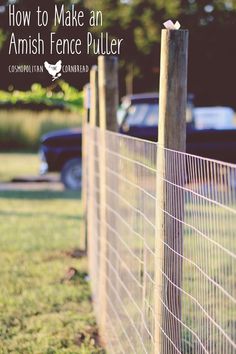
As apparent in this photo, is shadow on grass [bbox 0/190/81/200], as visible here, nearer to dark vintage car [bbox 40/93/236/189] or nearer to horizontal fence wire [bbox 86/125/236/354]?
dark vintage car [bbox 40/93/236/189]

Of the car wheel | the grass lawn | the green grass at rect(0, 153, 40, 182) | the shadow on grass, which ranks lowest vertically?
the green grass at rect(0, 153, 40, 182)

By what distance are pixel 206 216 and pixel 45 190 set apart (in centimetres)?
1483

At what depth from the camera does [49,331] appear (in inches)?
266

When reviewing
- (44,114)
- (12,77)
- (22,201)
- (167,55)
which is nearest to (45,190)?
(22,201)

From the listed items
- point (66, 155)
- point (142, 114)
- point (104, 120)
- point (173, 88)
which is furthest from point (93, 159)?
point (66, 155)

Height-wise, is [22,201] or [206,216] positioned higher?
[206,216]

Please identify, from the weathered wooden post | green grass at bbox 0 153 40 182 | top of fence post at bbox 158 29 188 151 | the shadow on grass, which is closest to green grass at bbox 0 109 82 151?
green grass at bbox 0 153 40 182

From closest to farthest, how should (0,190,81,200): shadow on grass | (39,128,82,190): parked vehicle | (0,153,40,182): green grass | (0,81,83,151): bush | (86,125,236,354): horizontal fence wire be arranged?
1. (86,125,236,354): horizontal fence wire
2. (0,190,81,200): shadow on grass
3. (39,128,82,190): parked vehicle
4. (0,153,40,182): green grass
5. (0,81,83,151): bush

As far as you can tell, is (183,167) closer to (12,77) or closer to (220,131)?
(220,131)

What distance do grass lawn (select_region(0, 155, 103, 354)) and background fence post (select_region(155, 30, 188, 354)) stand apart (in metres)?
Result: 2.03

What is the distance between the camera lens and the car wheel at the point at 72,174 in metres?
18.3

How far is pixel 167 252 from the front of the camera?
13.8ft

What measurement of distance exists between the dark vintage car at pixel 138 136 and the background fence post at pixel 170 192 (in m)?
9.66

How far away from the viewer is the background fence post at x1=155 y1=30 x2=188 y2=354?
163 inches
